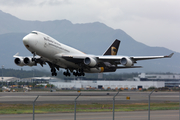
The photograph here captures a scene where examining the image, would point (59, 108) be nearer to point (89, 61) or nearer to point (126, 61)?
point (89, 61)

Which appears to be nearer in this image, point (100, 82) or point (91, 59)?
point (91, 59)

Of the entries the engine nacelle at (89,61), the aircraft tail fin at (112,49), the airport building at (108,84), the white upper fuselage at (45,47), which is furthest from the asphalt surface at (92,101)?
the airport building at (108,84)

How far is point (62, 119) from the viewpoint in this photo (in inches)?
1031

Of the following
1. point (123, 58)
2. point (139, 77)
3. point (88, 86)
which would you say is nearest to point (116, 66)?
point (123, 58)

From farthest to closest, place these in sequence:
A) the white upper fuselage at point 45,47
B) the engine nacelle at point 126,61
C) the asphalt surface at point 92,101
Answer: the engine nacelle at point 126,61 → the white upper fuselage at point 45,47 → the asphalt surface at point 92,101

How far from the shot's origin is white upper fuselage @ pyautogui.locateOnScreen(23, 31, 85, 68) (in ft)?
137

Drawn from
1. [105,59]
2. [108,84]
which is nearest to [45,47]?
[105,59]

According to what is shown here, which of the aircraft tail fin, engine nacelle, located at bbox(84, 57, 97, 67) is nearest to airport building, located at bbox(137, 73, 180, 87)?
the aircraft tail fin

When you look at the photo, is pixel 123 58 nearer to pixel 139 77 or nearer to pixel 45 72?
pixel 45 72

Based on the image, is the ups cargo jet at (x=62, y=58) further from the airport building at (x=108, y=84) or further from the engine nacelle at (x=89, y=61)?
the airport building at (x=108, y=84)

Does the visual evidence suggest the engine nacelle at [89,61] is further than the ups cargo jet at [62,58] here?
Yes

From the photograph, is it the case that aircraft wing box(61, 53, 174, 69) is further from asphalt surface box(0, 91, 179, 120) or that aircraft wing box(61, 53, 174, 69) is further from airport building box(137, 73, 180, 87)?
airport building box(137, 73, 180, 87)

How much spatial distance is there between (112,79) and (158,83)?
16.9m

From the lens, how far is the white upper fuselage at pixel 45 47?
41625mm
